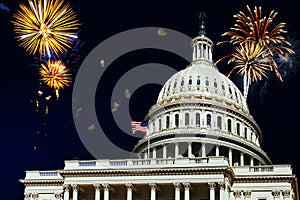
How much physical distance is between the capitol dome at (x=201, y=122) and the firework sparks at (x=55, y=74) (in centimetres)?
3247

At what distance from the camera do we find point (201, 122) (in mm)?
131875

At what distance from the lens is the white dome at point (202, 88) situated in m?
137

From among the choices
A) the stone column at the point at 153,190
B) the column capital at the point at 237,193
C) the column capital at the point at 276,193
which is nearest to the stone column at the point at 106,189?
the stone column at the point at 153,190

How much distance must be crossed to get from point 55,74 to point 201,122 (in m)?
41.5

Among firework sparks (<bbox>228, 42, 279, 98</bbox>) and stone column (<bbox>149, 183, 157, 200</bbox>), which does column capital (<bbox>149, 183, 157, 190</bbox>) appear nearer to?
stone column (<bbox>149, 183, 157, 200</bbox>)

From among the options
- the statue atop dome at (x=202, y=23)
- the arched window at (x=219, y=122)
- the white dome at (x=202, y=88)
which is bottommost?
the arched window at (x=219, y=122)

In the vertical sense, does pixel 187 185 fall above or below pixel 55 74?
below

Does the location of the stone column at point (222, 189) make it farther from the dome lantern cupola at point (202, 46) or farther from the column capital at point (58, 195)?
the dome lantern cupola at point (202, 46)

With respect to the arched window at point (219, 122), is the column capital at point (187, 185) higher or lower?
lower

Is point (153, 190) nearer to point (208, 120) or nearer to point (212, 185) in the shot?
point (212, 185)

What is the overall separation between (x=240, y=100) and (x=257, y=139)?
277 inches

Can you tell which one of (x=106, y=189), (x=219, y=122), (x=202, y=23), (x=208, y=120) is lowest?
(x=106, y=189)

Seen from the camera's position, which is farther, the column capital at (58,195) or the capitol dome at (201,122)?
the capitol dome at (201,122)

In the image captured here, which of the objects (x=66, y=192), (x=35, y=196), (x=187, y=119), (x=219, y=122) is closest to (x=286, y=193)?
(x=66, y=192)
